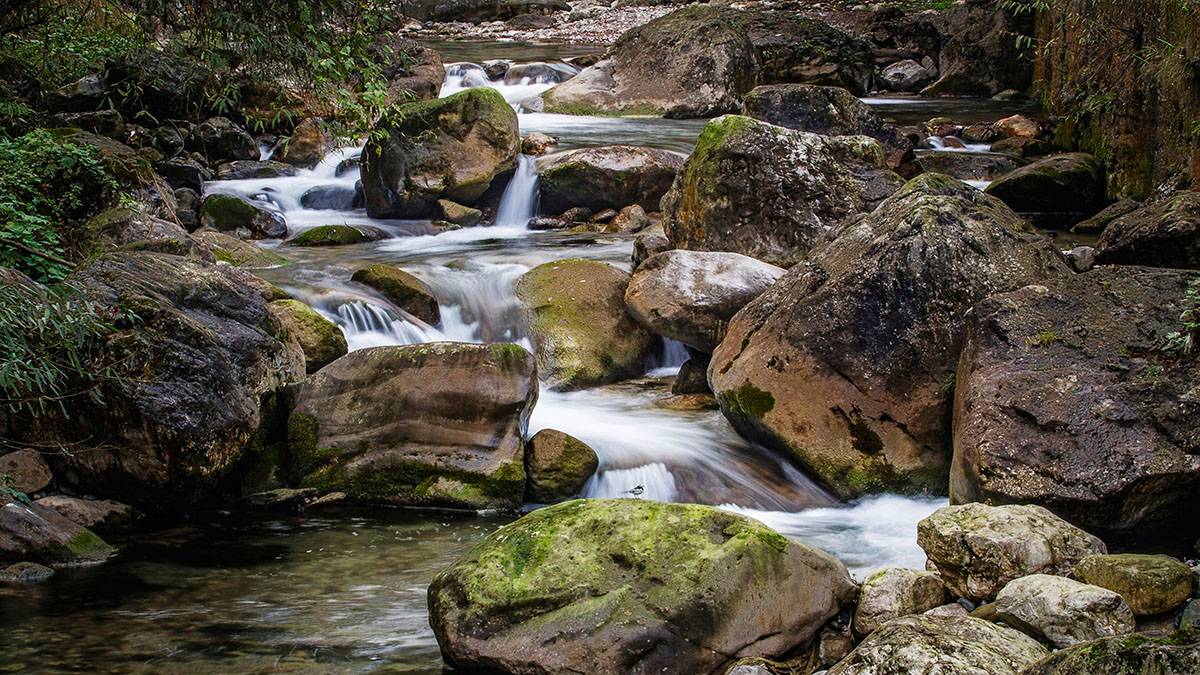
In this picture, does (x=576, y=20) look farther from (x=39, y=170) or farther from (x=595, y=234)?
(x=39, y=170)

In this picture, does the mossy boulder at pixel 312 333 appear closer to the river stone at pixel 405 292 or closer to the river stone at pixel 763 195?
the river stone at pixel 405 292

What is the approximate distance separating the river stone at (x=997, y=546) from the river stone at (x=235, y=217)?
10485 millimetres

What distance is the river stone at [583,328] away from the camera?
357 inches

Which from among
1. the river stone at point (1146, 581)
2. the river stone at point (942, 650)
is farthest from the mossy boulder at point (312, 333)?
the river stone at point (1146, 581)

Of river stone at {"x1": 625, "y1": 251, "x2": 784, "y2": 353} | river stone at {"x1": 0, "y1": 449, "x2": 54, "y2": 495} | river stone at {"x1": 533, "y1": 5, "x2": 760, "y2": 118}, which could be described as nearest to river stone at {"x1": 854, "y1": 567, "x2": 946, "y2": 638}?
river stone at {"x1": 625, "y1": 251, "x2": 784, "y2": 353}

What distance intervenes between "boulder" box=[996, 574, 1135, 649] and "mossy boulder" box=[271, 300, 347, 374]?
5.88 metres

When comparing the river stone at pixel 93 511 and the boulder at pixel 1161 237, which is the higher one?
the boulder at pixel 1161 237

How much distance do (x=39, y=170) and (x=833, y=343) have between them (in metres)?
7.24

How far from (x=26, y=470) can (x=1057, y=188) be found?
12.0 metres

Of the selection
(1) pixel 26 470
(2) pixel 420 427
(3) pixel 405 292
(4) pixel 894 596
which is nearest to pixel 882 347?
(4) pixel 894 596

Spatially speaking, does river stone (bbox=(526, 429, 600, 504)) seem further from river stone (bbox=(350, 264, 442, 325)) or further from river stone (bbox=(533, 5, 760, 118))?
river stone (bbox=(533, 5, 760, 118))

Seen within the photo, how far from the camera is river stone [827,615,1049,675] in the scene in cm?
353

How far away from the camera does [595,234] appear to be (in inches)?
508

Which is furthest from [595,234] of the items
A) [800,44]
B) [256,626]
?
[800,44]
